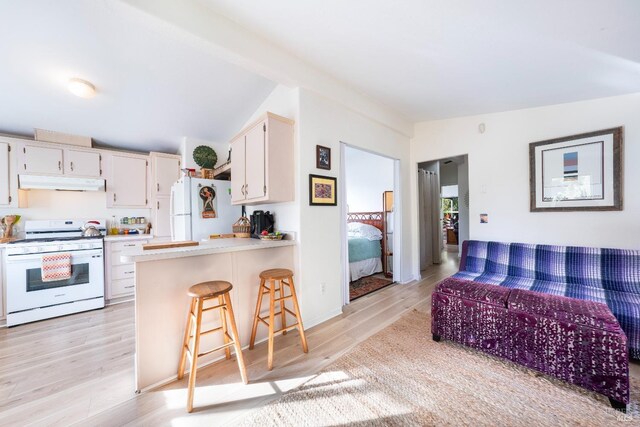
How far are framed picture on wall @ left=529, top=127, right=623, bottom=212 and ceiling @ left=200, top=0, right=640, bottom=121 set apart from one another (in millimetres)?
492

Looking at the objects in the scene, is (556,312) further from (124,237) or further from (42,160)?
(42,160)

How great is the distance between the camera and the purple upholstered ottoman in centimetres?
139

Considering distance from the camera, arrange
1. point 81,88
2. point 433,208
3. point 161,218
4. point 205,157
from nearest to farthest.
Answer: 1. point 81,88
2. point 205,157
3. point 161,218
4. point 433,208

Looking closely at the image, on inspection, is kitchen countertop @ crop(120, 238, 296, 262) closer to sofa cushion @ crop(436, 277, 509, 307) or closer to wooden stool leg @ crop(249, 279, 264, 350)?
wooden stool leg @ crop(249, 279, 264, 350)

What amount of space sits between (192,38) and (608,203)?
4.19 metres

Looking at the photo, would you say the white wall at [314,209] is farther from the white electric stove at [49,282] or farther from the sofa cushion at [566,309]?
the white electric stove at [49,282]

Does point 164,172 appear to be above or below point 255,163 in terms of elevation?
above

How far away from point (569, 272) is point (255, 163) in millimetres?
3396

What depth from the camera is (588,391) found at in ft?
4.93

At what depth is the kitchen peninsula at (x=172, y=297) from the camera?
5.22ft

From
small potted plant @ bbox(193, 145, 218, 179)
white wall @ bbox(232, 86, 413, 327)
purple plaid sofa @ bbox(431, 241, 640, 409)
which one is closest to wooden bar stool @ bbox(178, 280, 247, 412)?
white wall @ bbox(232, 86, 413, 327)

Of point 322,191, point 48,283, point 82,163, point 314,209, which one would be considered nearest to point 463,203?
point 322,191

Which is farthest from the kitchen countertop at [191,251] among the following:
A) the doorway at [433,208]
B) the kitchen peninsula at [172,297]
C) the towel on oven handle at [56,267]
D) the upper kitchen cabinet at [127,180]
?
the doorway at [433,208]

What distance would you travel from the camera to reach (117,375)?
174 centimetres
